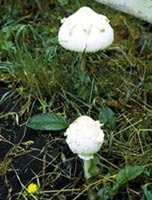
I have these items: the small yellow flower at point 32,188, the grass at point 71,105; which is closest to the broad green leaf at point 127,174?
the grass at point 71,105

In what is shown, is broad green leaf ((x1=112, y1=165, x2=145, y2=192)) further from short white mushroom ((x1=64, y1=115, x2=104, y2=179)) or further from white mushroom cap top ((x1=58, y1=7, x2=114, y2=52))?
white mushroom cap top ((x1=58, y1=7, x2=114, y2=52))

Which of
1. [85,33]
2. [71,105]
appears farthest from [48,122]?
[85,33]

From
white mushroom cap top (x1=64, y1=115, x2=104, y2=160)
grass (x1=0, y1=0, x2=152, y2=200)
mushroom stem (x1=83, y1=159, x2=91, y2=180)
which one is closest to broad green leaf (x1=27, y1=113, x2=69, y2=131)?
grass (x1=0, y1=0, x2=152, y2=200)

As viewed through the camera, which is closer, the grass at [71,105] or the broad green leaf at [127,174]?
the broad green leaf at [127,174]

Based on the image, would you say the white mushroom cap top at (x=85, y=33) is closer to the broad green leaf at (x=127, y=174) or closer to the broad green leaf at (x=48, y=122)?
the broad green leaf at (x=48, y=122)

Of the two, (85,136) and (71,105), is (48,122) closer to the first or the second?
(71,105)

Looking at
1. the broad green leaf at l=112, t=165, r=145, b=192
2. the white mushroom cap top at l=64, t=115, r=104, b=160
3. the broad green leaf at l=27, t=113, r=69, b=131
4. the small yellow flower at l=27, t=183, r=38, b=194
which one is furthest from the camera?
the broad green leaf at l=27, t=113, r=69, b=131

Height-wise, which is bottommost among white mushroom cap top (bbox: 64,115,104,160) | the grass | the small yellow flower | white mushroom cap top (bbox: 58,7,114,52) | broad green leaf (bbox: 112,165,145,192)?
the small yellow flower
